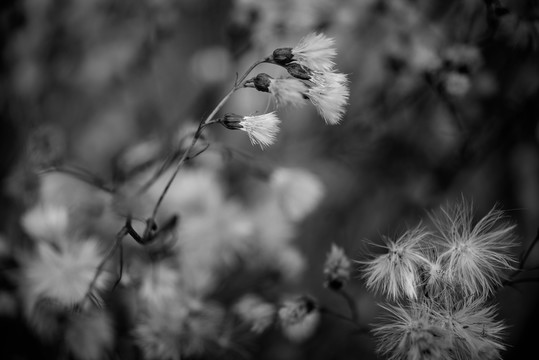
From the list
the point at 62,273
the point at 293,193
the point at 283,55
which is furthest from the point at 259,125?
the point at 62,273

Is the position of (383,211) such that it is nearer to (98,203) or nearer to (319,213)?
(319,213)

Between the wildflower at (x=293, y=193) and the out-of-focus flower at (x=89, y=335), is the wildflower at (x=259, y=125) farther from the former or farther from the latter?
the out-of-focus flower at (x=89, y=335)

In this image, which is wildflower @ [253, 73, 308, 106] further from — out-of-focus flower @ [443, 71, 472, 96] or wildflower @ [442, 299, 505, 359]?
out-of-focus flower @ [443, 71, 472, 96]

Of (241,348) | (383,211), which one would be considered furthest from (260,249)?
(383,211)

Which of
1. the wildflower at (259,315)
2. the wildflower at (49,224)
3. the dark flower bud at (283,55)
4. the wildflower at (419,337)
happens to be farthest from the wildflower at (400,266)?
the wildflower at (49,224)

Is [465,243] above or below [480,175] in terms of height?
above

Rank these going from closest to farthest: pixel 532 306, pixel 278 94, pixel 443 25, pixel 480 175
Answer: pixel 278 94 → pixel 443 25 → pixel 532 306 → pixel 480 175

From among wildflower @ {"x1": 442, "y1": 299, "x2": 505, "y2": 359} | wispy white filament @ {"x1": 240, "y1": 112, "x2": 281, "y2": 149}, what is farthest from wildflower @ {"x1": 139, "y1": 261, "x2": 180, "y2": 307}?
wildflower @ {"x1": 442, "y1": 299, "x2": 505, "y2": 359}
